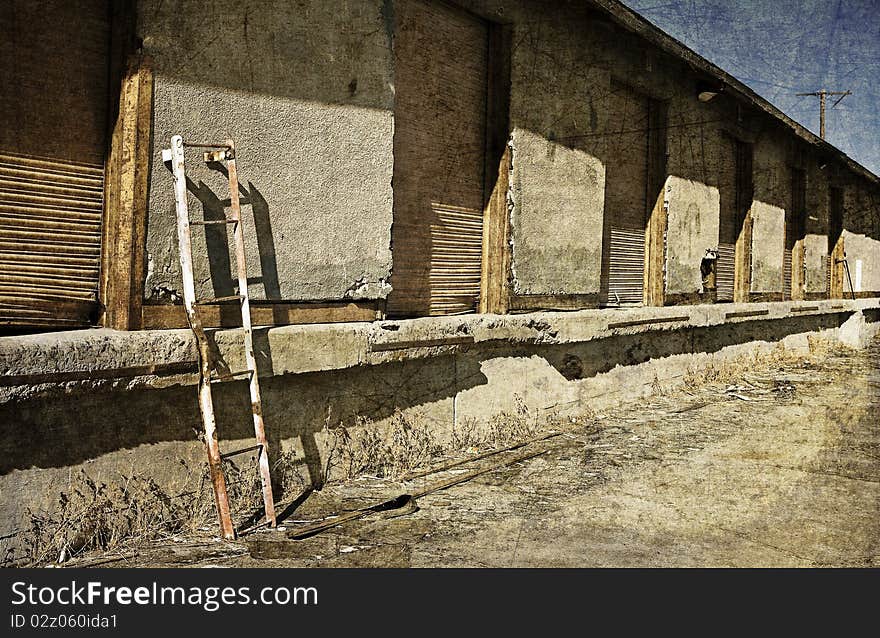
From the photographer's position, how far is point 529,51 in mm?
6879

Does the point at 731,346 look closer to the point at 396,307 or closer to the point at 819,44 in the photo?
the point at 819,44

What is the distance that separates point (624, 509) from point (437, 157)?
3.06 metres

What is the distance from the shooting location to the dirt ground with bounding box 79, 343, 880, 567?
157 inches

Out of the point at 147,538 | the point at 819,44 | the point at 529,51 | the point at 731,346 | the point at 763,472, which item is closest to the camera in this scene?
the point at 147,538

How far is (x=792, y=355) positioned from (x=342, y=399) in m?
10.2

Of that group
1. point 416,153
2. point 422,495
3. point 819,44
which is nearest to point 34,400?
point 422,495

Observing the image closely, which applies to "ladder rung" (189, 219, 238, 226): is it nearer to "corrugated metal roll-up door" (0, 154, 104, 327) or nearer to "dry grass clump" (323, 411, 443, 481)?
"corrugated metal roll-up door" (0, 154, 104, 327)

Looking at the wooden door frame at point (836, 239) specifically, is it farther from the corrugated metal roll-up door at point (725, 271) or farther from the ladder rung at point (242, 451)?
the ladder rung at point (242, 451)

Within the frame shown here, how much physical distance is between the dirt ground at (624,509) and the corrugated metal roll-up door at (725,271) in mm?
4055

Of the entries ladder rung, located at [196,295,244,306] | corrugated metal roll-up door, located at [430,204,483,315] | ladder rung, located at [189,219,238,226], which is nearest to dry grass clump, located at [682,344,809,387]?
corrugated metal roll-up door, located at [430,204,483,315]

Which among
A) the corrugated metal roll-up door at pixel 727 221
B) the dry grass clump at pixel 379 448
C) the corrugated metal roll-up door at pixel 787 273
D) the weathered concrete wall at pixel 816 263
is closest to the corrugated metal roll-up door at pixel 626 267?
the corrugated metal roll-up door at pixel 727 221

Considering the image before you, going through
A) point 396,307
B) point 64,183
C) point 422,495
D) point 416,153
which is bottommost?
point 422,495

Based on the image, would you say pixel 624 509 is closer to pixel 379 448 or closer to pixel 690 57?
pixel 379 448

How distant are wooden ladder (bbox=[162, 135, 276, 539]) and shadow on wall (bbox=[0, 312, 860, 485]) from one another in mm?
166
